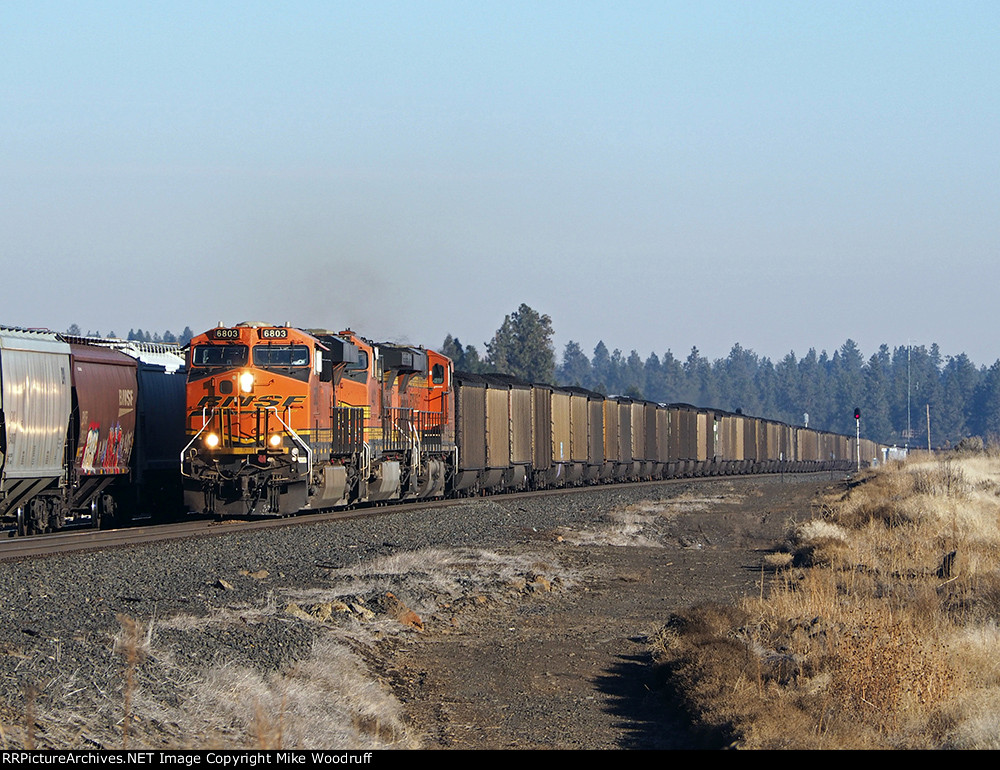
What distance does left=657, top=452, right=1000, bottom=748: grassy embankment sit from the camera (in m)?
8.98

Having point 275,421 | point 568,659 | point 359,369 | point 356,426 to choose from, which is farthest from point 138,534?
point 568,659

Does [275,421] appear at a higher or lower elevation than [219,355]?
lower

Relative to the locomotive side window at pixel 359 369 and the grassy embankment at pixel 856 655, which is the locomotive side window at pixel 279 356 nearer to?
the locomotive side window at pixel 359 369

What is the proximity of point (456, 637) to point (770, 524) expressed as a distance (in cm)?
1652

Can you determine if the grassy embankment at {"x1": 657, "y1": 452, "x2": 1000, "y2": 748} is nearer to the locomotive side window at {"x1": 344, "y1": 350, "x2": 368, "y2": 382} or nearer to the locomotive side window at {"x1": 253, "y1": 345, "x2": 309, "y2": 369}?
the locomotive side window at {"x1": 253, "y1": 345, "x2": 309, "y2": 369}

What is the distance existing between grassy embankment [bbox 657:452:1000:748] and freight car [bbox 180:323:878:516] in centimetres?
1068

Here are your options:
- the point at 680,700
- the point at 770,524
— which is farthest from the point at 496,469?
the point at 680,700

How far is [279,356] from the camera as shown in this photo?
937 inches

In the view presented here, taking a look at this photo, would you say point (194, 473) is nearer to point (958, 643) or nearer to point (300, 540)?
point (300, 540)

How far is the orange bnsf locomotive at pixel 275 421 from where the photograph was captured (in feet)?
75.6

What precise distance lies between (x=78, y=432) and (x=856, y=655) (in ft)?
54.9

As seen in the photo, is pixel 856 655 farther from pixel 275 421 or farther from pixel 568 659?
pixel 275 421

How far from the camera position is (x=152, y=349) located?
36.2 meters
